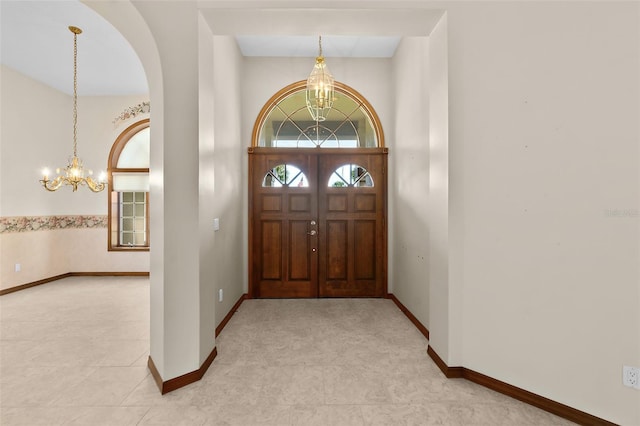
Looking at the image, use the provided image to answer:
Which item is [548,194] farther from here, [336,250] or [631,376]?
[336,250]

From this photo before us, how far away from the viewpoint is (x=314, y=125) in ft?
14.6

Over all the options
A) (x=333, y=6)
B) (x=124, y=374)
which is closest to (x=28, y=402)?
(x=124, y=374)

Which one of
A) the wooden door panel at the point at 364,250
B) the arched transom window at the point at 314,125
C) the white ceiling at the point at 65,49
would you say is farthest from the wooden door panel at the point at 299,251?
the white ceiling at the point at 65,49

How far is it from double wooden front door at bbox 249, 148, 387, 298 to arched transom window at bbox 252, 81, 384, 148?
170 mm

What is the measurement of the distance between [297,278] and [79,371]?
8.52ft

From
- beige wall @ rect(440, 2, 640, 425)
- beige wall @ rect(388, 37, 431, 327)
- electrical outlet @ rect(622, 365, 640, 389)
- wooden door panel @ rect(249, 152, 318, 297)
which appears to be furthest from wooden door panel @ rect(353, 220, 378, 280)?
electrical outlet @ rect(622, 365, 640, 389)

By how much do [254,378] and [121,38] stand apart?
4.52 metres

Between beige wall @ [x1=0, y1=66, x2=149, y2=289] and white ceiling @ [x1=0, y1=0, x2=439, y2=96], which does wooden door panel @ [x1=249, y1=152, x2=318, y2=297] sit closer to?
white ceiling @ [x1=0, y1=0, x2=439, y2=96]

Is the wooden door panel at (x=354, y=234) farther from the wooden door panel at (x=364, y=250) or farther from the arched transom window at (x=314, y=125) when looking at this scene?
the arched transom window at (x=314, y=125)

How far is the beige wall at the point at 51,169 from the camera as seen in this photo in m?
4.62

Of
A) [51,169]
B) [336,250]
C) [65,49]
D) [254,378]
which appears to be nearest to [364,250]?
[336,250]

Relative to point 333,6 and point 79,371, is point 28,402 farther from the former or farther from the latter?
point 333,6

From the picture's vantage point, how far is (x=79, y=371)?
2350 mm

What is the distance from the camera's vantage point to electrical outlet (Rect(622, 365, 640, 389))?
1693mm
